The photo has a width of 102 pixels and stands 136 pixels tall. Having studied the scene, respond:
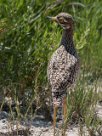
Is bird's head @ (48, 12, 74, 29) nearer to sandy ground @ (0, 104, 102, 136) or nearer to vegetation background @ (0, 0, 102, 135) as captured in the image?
vegetation background @ (0, 0, 102, 135)

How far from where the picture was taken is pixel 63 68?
4.88m

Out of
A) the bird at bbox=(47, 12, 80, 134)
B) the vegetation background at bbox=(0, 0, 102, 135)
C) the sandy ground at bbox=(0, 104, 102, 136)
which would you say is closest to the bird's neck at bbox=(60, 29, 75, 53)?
the bird at bbox=(47, 12, 80, 134)

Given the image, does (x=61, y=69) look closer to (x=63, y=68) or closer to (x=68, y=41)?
(x=63, y=68)

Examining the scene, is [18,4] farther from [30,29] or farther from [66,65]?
[66,65]

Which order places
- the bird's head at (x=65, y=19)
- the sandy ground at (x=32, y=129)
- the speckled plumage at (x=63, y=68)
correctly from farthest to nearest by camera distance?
the bird's head at (x=65, y=19) → the sandy ground at (x=32, y=129) → the speckled plumage at (x=63, y=68)

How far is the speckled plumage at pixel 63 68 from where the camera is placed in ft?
15.4

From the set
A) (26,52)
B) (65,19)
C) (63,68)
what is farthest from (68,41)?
(26,52)

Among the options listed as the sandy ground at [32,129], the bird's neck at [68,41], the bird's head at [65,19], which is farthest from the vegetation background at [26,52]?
the bird's head at [65,19]

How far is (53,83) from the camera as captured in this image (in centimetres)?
476

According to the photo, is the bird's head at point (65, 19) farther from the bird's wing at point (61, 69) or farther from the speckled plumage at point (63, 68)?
the bird's wing at point (61, 69)

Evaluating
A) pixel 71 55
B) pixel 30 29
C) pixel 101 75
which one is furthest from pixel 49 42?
pixel 101 75

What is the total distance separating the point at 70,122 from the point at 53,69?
70cm

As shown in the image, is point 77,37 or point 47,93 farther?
point 77,37

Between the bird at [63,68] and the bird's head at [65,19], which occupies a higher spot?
the bird's head at [65,19]
